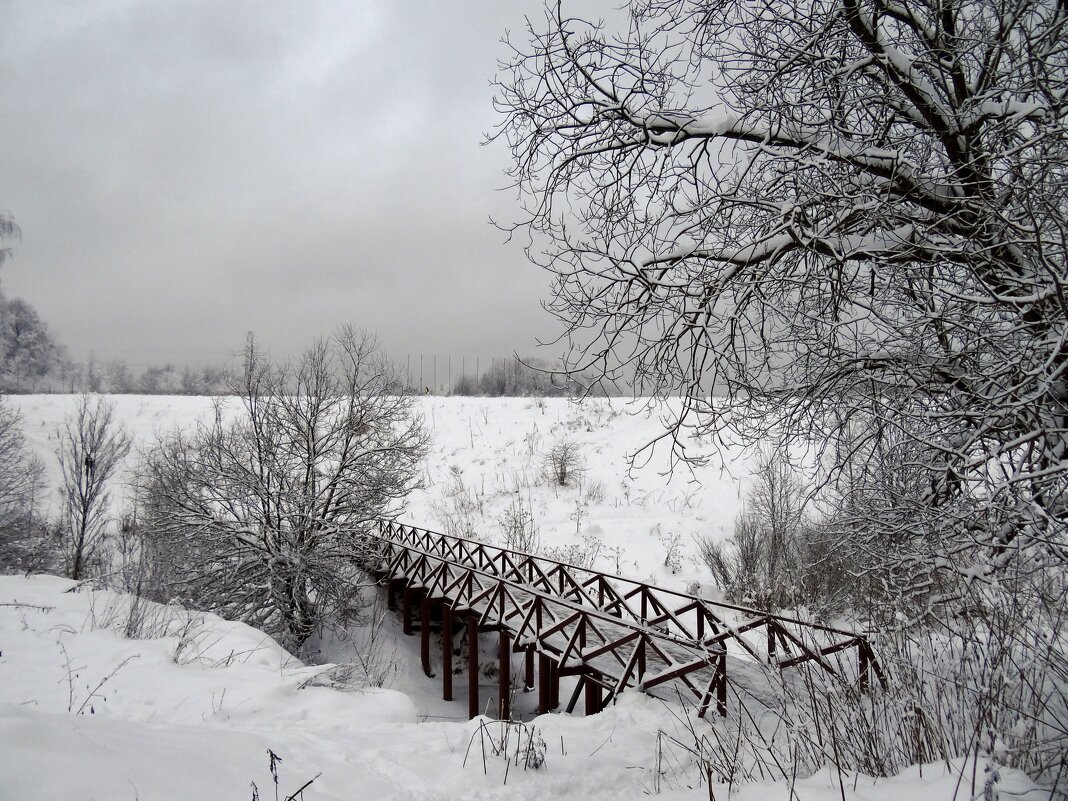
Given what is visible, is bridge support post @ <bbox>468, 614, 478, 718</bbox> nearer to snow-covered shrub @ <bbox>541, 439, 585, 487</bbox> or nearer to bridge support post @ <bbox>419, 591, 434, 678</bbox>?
bridge support post @ <bbox>419, 591, 434, 678</bbox>

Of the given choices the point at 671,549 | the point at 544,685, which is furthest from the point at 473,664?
the point at 671,549

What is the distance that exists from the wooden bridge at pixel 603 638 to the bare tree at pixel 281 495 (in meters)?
1.54

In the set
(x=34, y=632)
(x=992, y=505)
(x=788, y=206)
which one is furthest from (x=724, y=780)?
(x=34, y=632)

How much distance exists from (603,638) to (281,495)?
9.84m

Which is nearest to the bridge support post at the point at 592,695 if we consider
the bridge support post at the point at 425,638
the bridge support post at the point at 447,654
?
the bridge support post at the point at 447,654

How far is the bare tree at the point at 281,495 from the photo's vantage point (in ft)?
44.2

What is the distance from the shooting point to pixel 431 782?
11.1 ft

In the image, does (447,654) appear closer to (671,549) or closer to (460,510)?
(671,549)

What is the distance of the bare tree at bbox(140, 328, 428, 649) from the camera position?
530 inches

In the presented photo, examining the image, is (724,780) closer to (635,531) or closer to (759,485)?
(759,485)

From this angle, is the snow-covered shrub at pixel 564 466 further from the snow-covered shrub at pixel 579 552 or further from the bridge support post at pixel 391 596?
the bridge support post at pixel 391 596

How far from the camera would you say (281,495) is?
46.0 ft

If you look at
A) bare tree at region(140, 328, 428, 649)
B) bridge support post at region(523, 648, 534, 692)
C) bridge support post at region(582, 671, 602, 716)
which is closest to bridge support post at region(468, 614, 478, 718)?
bridge support post at region(523, 648, 534, 692)

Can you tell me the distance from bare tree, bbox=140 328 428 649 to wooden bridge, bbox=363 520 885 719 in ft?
5.07
